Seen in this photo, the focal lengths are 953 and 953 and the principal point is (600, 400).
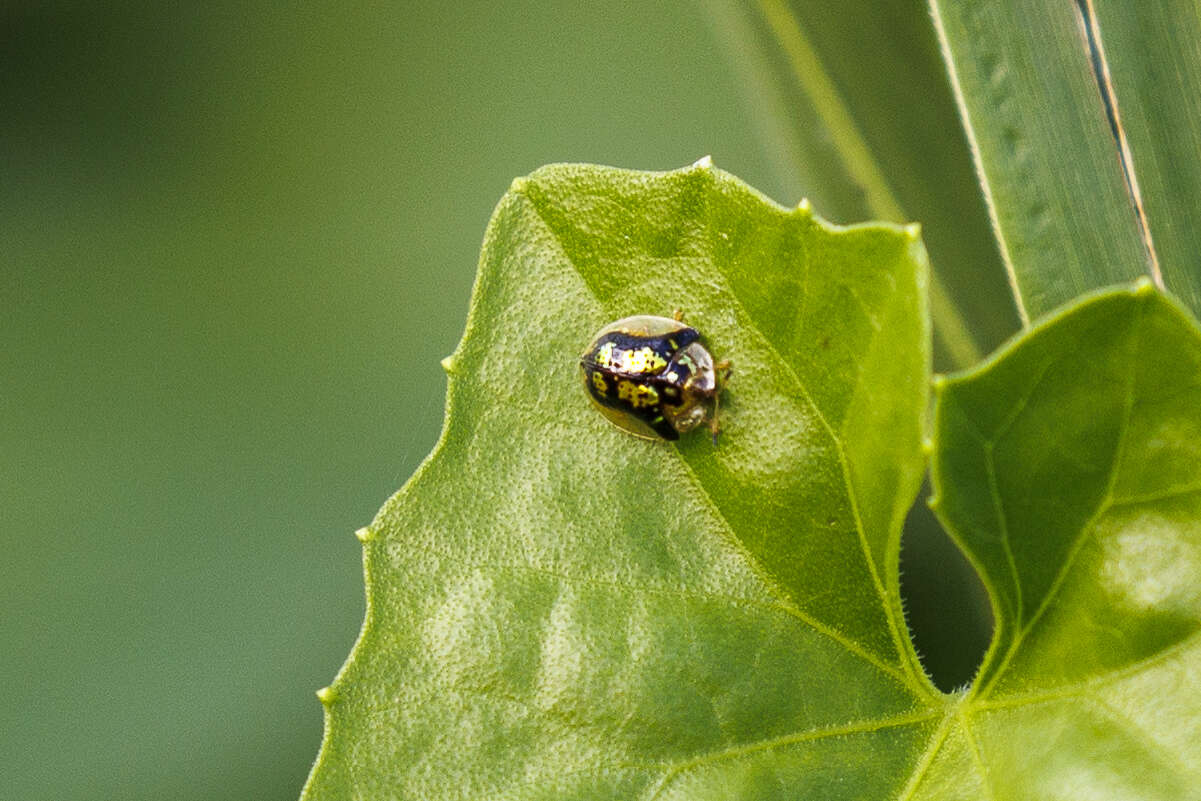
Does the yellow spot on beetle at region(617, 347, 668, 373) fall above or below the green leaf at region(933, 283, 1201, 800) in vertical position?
above

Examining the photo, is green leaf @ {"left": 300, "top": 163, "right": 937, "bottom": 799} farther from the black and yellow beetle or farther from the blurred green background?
the blurred green background

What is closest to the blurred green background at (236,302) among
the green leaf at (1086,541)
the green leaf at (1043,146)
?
the green leaf at (1043,146)

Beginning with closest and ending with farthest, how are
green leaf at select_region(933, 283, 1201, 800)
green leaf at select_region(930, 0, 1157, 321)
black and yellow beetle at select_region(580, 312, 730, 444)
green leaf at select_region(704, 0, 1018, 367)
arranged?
green leaf at select_region(933, 283, 1201, 800), black and yellow beetle at select_region(580, 312, 730, 444), green leaf at select_region(930, 0, 1157, 321), green leaf at select_region(704, 0, 1018, 367)

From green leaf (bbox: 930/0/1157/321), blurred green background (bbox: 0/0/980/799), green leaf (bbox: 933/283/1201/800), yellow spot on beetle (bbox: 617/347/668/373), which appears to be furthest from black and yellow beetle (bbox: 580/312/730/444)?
blurred green background (bbox: 0/0/980/799)

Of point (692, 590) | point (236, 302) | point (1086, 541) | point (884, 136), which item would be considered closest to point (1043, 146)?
point (884, 136)

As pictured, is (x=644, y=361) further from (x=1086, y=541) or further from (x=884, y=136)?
(x=884, y=136)
